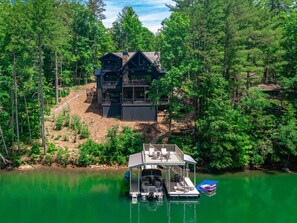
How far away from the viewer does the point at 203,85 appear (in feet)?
99.8

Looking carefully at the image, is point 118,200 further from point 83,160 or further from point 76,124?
point 76,124

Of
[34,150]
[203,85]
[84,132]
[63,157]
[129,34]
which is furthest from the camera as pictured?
[129,34]

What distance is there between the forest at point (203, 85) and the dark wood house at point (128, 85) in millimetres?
4203

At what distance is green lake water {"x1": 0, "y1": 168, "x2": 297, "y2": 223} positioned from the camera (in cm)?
1962

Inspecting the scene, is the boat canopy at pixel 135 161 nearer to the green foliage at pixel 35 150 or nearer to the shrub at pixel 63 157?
the shrub at pixel 63 157

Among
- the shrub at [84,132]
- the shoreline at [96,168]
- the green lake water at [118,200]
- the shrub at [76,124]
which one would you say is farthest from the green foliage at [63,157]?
the shrub at [76,124]

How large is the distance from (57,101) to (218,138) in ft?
76.5

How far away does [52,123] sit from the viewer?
34938mm

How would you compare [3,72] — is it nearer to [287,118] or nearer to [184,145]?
[184,145]

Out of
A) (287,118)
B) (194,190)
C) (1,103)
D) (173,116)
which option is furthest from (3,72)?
(287,118)

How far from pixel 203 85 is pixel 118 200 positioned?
1479 cm

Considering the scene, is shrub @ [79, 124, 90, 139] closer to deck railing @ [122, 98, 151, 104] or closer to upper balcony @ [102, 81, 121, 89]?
deck railing @ [122, 98, 151, 104]

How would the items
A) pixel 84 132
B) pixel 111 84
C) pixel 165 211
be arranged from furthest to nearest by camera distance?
pixel 111 84
pixel 84 132
pixel 165 211

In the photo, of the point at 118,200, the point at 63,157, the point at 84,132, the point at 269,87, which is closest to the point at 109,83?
the point at 84,132
